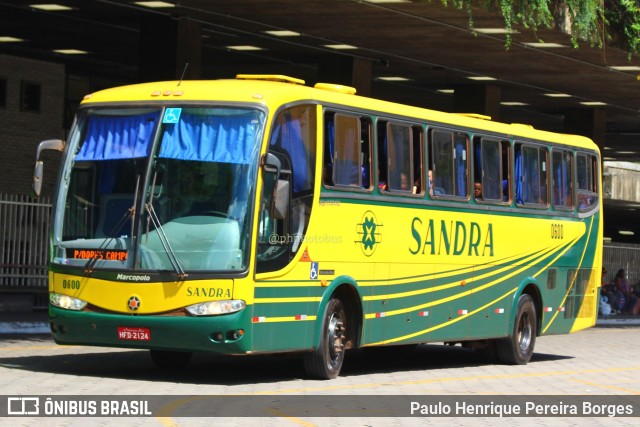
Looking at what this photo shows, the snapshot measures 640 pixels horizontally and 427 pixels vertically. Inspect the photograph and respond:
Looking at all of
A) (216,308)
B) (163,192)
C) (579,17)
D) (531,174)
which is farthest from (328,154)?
(579,17)

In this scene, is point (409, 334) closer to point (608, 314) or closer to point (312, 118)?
point (312, 118)

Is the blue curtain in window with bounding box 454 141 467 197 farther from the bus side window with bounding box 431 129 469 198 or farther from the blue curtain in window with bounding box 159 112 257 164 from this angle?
the blue curtain in window with bounding box 159 112 257 164

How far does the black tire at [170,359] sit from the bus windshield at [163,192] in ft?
7.13

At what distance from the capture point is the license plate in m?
15.8

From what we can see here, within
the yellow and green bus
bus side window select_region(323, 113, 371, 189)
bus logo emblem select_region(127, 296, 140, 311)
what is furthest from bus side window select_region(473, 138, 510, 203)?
bus logo emblem select_region(127, 296, 140, 311)

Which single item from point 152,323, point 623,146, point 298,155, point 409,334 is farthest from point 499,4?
point 623,146

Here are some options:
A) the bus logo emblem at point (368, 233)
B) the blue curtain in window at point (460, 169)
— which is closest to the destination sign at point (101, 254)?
the bus logo emblem at point (368, 233)

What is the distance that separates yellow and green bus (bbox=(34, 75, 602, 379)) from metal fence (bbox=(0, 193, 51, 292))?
453 inches

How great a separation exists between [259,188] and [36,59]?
2653 centimetres

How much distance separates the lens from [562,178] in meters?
23.5

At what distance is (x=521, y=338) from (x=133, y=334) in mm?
8303

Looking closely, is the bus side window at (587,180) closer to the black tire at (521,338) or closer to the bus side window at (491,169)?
the black tire at (521,338)

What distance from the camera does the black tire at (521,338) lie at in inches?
873
